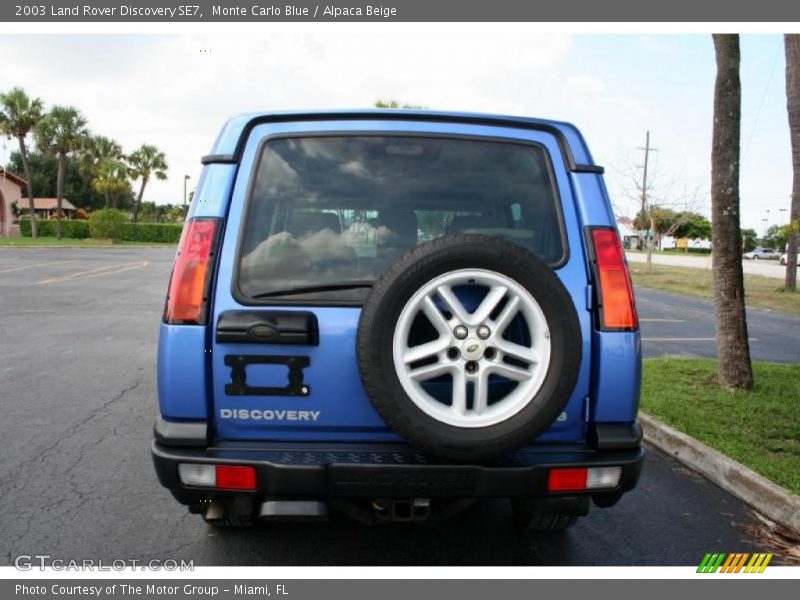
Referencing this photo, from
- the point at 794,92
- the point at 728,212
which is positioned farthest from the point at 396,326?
the point at 794,92

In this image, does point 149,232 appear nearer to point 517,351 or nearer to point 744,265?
point 744,265

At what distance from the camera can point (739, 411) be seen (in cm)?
536

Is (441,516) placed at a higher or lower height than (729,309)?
lower

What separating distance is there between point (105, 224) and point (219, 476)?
1920 inches

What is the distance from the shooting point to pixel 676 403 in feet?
18.2

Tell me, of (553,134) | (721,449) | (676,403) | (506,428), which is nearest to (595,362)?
(506,428)

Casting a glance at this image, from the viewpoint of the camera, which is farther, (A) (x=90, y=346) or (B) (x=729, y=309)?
(A) (x=90, y=346)

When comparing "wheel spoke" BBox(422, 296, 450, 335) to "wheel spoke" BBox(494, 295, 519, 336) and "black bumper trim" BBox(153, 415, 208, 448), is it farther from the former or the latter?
"black bumper trim" BBox(153, 415, 208, 448)

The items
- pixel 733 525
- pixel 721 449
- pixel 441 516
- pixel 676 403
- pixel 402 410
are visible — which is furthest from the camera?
pixel 676 403

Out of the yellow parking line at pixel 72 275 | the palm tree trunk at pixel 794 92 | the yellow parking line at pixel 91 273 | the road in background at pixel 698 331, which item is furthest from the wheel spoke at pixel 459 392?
the yellow parking line at pixel 72 275

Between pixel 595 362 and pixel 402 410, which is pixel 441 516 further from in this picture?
pixel 595 362

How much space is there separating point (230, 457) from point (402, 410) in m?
0.68

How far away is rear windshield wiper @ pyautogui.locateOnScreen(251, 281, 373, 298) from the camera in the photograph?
2510 mm

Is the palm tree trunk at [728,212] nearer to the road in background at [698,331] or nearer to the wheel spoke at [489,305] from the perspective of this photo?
the road in background at [698,331]
